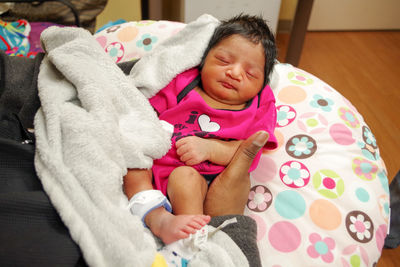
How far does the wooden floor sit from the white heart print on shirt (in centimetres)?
108

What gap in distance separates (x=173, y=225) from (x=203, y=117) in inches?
15.1

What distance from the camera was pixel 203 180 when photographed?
0.84 m

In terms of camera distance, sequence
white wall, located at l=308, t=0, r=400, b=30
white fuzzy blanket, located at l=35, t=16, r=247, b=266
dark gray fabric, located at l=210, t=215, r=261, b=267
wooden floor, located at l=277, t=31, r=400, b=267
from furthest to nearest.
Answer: white wall, located at l=308, t=0, r=400, b=30 < wooden floor, located at l=277, t=31, r=400, b=267 < dark gray fabric, located at l=210, t=215, r=261, b=267 < white fuzzy blanket, located at l=35, t=16, r=247, b=266

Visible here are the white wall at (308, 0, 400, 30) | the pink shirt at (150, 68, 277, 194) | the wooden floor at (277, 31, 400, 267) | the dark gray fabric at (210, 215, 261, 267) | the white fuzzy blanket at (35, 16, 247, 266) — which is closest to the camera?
the white fuzzy blanket at (35, 16, 247, 266)

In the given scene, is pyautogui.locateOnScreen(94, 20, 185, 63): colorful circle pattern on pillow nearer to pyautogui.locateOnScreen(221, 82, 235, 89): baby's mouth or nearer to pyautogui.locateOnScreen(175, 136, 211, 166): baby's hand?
pyautogui.locateOnScreen(221, 82, 235, 89): baby's mouth

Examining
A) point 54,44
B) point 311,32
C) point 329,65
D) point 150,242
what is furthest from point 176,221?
point 311,32

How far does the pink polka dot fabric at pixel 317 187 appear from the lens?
2.61ft

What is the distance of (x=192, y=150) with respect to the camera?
823 millimetres

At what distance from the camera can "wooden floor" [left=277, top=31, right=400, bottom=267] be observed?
178 cm

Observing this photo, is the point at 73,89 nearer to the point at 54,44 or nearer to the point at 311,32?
the point at 54,44

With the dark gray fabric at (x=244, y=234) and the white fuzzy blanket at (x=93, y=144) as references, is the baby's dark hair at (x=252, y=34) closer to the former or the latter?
the white fuzzy blanket at (x=93, y=144)

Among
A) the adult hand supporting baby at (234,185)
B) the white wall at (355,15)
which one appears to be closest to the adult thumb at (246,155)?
the adult hand supporting baby at (234,185)

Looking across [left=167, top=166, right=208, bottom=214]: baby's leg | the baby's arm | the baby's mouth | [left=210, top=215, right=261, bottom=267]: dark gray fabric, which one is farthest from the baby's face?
[left=210, top=215, right=261, bottom=267]: dark gray fabric

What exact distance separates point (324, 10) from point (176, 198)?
2.45 meters
